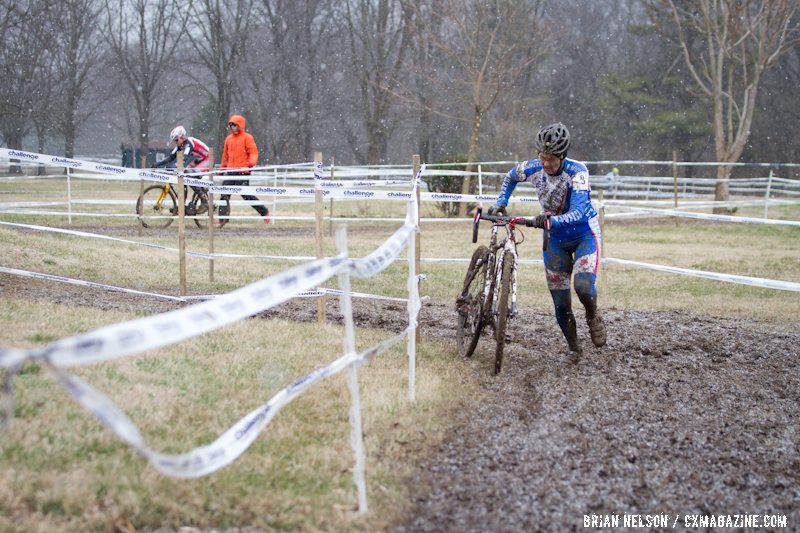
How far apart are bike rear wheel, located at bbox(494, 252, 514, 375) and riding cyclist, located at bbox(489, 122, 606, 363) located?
1.28 ft

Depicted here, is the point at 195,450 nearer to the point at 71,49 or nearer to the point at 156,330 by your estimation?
the point at 156,330

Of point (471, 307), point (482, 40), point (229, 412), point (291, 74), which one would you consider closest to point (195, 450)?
point (229, 412)

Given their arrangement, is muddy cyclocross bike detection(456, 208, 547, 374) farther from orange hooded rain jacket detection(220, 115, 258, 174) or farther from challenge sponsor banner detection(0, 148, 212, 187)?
orange hooded rain jacket detection(220, 115, 258, 174)

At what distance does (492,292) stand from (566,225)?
2.63ft

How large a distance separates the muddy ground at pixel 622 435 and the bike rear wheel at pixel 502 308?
162 millimetres

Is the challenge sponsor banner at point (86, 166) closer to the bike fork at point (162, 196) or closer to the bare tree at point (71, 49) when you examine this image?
the bike fork at point (162, 196)

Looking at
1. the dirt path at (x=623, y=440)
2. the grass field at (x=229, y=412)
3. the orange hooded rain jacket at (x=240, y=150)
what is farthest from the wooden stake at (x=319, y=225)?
the orange hooded rain jacket at (x=240, y=150)

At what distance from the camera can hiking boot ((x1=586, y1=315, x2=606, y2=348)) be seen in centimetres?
765

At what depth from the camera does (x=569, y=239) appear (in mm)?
7523

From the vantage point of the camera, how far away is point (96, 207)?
2380 cm

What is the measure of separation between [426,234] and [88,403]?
17202 mm

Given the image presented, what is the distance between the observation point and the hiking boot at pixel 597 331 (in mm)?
7648

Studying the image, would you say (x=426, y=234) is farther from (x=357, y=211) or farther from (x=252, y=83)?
(x=252, y=83)

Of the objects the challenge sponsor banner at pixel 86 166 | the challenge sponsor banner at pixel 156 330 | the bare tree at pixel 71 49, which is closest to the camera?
the challenge sponsor banner at pixel 156 330
